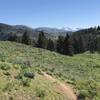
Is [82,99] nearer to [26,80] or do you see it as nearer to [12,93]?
[26,80]

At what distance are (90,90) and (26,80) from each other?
17.5 feet

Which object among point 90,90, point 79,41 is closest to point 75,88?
point 90,90

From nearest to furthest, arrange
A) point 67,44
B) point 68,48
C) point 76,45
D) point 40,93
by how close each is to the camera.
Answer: point 40,93
point 68,48
point 67,44
point 76,45

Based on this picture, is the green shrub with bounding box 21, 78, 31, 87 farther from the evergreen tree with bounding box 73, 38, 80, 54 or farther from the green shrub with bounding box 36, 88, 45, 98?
the evergreen tree with bounding box 73, 38, 80, 54

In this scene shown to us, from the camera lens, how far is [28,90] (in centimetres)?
1463

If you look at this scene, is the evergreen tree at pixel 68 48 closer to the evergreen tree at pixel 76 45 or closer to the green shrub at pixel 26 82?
the evergreen tree at pixel 76 45

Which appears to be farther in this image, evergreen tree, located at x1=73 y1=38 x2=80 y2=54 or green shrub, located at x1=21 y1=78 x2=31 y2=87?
evergreen tree, located at x1=73 y1=38 x2=80 y2=54

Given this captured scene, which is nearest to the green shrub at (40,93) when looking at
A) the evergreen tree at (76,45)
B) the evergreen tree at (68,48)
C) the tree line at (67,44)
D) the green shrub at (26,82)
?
the green shrub at (26,82)

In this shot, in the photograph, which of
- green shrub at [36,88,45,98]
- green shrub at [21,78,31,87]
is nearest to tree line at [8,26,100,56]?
green shrub at [21,78,31,87]

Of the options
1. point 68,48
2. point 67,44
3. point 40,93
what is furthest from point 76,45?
point 40,93

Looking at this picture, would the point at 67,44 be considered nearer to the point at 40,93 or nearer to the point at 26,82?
the point at 26,82

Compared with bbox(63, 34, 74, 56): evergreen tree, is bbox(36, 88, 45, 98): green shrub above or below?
above

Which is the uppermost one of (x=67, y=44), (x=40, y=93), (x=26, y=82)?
(x=26, y=82)

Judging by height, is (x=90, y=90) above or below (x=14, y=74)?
below
